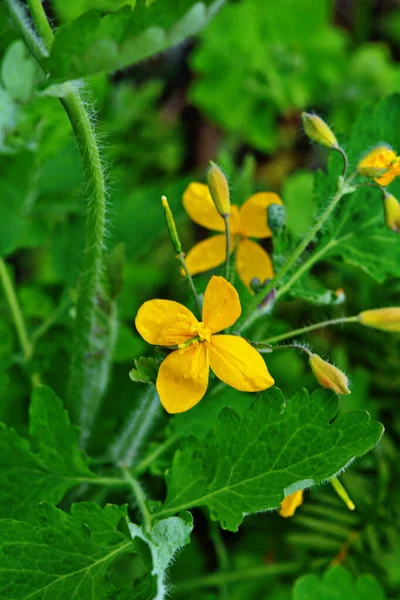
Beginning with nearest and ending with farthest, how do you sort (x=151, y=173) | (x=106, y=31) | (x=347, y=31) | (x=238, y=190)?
(x=106, y=31)
(x=238, y=190)
(x=151, y=173)
(x=347, y=31)

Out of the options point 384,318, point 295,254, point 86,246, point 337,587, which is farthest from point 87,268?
point 337,587

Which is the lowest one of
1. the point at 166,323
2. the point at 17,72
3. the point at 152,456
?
the point at 152,456

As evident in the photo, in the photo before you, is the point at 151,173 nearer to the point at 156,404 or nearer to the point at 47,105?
the point at 47,105

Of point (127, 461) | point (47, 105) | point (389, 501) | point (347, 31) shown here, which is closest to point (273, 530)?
point (389, 501)

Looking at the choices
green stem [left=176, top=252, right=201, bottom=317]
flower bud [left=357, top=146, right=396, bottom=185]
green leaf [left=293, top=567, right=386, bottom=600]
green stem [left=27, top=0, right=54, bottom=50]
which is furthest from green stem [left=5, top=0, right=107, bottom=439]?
green leaf [left=293, top=567, right=386, bottom=600]

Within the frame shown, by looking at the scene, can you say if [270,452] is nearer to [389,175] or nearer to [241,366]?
[241,366]

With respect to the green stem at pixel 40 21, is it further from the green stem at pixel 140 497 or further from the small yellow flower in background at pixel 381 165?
the green stem at pixel 140 497
